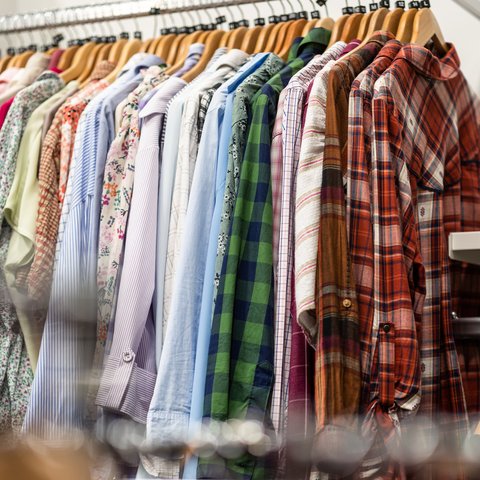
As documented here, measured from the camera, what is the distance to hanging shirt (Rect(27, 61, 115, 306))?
1.31 meters

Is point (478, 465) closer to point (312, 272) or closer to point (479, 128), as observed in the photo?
point (312, 272)

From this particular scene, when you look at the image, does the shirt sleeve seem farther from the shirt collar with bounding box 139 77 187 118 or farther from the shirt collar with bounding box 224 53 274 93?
the shirt collar with bounding box 139 77 187 118

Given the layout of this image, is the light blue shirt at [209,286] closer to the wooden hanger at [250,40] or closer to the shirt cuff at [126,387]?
the shirt cuff at [126,387]

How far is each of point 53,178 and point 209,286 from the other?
41 cm

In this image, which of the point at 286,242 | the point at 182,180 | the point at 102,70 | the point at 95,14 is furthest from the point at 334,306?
the point at 95,14

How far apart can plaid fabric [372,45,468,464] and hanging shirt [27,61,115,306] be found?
0.54 metres

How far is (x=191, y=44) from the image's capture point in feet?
5.49

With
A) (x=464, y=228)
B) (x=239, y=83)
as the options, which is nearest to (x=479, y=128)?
(x=464, y=228)

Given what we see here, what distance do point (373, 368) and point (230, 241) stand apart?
0.87 feet

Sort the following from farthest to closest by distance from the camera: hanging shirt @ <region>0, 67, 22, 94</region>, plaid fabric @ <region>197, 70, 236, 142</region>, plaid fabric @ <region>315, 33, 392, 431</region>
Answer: hanging shirt @ <region>0, 67, 22, 94</region>, plaid fabric @ <region>197, 70, 236, 142</region>, plaid fabric @ <region>315, 33, 392, 431</region>

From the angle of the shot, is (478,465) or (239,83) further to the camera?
(239,83)

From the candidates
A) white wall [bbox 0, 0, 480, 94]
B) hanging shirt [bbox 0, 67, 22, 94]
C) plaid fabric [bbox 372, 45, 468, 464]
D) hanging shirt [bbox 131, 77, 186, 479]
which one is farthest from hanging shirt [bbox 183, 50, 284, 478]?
hanging shirt [bbox 0, 67, 22, 94]

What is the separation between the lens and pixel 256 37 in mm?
1640

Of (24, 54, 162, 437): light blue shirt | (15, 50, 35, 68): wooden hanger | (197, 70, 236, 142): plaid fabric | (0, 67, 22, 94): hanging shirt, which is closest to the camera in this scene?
(24, 54, 162, 437): light blue shirt
